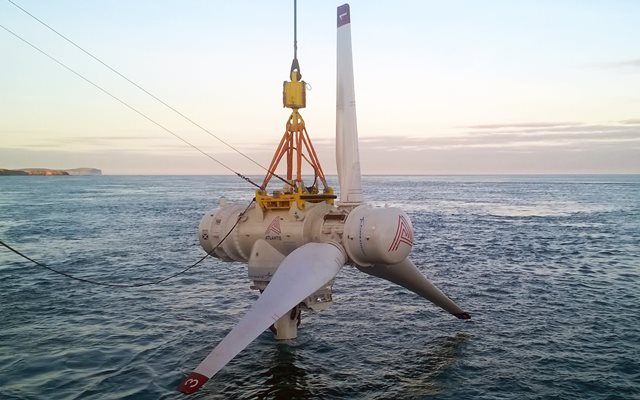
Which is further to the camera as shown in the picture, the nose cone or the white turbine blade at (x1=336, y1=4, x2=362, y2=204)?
the white turbine blade at (x1=336, y1=4, x2=362, y2=204)

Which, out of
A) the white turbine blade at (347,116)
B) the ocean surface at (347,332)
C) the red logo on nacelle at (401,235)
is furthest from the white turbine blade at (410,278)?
the white turbine blade at (347,116)

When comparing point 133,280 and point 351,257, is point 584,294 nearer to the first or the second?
point 351,257

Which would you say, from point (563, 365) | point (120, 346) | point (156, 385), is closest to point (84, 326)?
point (120, 346)

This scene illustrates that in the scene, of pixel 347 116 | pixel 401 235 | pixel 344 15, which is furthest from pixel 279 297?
pixel 344 15

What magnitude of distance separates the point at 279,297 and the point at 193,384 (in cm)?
299

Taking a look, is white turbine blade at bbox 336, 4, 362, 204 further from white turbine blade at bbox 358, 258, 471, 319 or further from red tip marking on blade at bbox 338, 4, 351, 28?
white turbine blade at bbox 358, 258, 471, 319

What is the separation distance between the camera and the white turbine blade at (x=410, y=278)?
52.4 ft

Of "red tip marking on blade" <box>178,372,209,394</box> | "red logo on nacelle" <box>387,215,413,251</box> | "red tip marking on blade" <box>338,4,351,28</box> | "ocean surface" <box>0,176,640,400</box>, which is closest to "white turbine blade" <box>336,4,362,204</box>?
"red tip marking on blade" <box>338,4,351,28</box>

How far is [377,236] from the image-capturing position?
1348 centimetres

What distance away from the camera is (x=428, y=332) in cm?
1838

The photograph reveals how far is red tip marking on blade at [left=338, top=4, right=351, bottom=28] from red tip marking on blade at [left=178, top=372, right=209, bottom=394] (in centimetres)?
1188

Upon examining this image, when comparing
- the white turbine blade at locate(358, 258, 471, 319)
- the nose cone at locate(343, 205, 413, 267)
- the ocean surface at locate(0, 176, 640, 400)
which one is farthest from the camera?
the white turbine blade at locate(358, 258, 471, 319)

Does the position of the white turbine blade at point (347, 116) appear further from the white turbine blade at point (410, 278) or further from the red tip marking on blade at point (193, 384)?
the red tip marking on blade at point (193, 384)

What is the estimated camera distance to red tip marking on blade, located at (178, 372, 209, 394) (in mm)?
10070
